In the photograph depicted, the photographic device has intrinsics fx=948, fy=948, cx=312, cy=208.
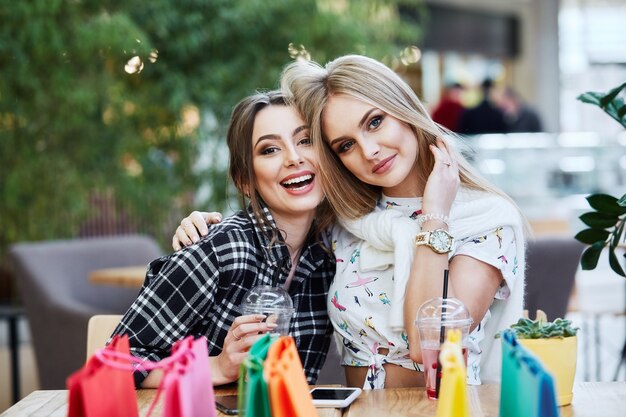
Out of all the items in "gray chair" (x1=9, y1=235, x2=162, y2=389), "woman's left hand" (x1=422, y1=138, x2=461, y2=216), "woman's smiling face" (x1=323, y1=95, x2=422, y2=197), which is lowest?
"gray chair" (x1=9, y1=235, x2=162, y2=389)

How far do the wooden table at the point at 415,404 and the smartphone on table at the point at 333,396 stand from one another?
1 centimetres

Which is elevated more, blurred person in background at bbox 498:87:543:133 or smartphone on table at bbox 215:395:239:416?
blurred person in background at bbox 498:87:543:133

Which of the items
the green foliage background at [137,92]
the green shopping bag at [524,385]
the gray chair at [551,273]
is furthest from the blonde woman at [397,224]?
the green foliage background at [137,92]

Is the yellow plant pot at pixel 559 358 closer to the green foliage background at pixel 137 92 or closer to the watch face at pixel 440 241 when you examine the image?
the watch face at pixel 440 241

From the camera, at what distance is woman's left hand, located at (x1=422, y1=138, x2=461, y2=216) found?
206 centimetres

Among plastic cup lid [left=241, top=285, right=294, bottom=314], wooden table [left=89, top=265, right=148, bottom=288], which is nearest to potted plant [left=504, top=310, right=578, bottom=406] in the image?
plastic cup lid [left=241, top=285, right=294, bottom=314]

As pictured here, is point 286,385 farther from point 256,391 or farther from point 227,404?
point 227,404

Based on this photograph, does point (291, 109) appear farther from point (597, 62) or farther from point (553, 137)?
point (597, 62)

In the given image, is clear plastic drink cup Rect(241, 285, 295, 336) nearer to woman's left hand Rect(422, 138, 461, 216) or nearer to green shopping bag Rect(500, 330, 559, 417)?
woman's left hand Rect(422, 138, 461, 216)

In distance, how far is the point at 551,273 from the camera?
11.6 ft

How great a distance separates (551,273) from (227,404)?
78.8 inches

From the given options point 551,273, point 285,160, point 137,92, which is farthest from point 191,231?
point 137,92

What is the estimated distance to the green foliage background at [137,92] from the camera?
5.37 meters

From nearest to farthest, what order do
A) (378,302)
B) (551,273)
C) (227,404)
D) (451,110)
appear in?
1. (227,404)
2. (378,302)
3. (551,273)
4. (451,110)
